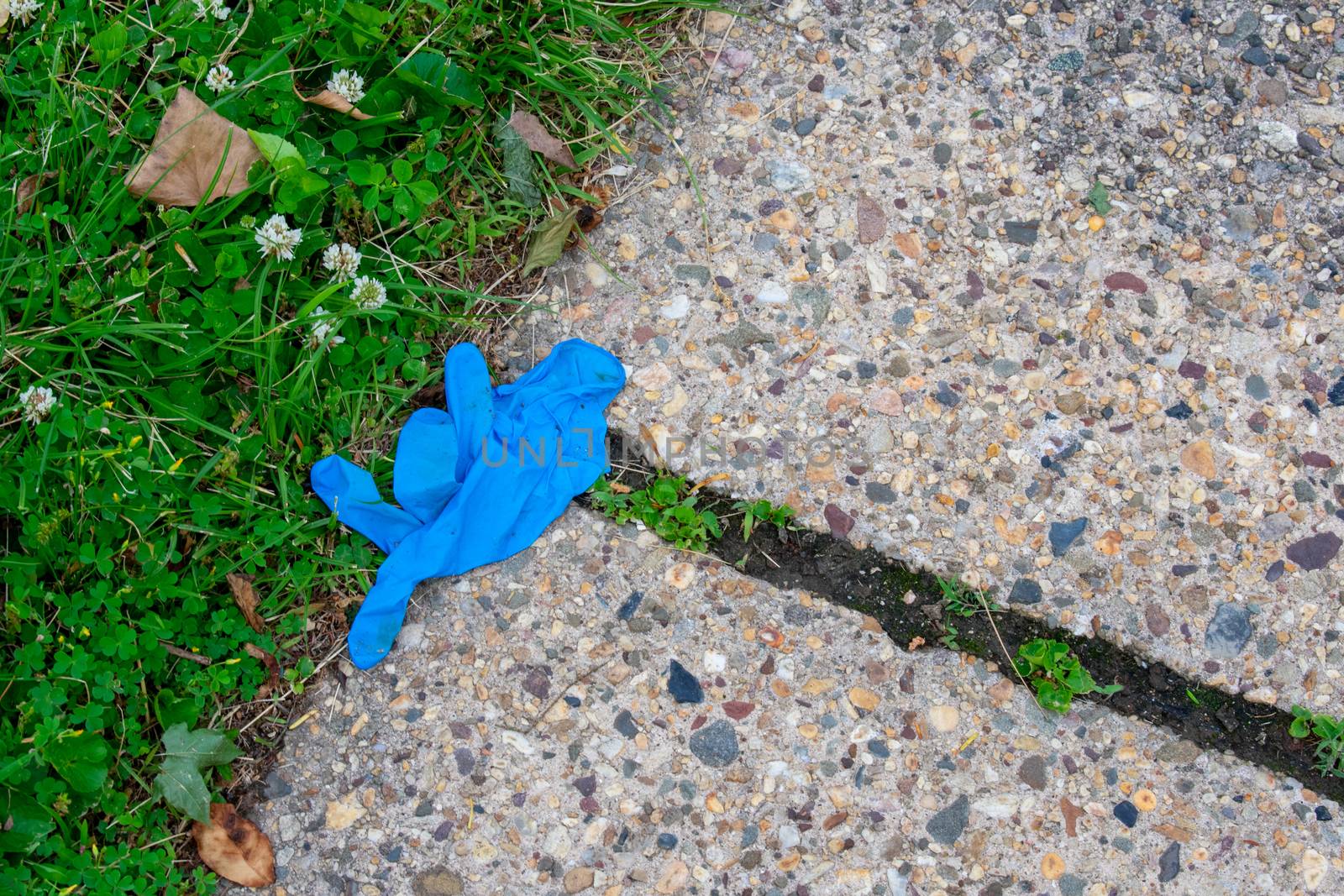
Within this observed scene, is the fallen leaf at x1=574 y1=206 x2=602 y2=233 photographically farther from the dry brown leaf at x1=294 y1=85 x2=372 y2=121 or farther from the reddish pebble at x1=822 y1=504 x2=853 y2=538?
the reddish pebble at x1=822 y1=504 x2=853 y2=538

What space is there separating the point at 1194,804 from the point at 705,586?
39.7 inches

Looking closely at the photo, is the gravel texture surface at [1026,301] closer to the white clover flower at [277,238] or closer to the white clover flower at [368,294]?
the white clover flower at [368,294]

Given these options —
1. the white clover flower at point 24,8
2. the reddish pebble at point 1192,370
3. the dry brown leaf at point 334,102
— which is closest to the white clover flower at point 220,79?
the dry brown leaf at point 334,102

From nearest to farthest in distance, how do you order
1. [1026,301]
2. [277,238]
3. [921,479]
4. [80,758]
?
[80,758] → [277,238] → [921,479] → [1026,301]

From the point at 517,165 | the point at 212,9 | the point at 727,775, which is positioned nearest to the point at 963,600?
the point at 727,775

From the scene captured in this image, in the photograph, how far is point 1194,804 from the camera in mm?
1952

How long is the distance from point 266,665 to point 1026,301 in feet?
5.75

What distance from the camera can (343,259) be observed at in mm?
2117

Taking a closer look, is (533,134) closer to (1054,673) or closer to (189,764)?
(189,764)

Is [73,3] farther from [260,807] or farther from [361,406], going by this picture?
[260,807]

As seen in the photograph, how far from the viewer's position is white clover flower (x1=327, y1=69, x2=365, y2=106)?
2141 millimetres

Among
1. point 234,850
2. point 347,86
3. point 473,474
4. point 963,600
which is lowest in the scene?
point 234,850

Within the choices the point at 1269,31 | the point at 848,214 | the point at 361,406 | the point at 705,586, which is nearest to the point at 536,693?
the point at 705,586

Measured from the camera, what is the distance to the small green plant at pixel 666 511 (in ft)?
6.96
